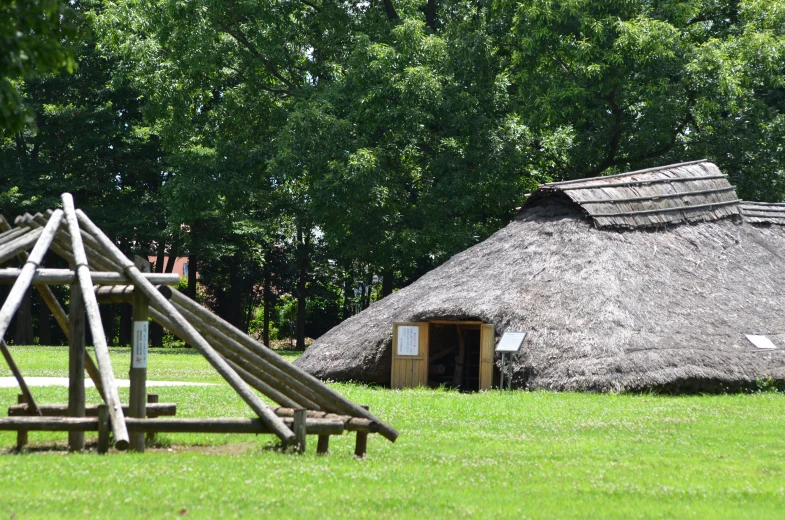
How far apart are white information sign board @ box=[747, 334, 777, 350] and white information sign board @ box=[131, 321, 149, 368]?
15.0 metres

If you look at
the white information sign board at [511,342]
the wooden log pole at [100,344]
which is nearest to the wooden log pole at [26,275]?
the wooden log pole at [100,344]

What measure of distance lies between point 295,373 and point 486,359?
10768 millimetres

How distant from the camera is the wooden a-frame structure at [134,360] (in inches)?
439

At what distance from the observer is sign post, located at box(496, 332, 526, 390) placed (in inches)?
850

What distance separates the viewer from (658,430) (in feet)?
50.6

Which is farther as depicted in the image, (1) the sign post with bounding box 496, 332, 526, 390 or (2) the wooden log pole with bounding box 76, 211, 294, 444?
(1) the sign post with bounding box 496, 332, 526, 390

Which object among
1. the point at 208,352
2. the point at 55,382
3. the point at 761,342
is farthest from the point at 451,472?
the point at 55,382

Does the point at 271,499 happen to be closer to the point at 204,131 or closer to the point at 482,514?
the point at 482,514

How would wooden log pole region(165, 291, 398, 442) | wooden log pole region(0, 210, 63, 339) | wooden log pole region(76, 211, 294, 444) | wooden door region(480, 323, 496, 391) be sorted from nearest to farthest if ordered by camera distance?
wooden log pole region(76, 211, 294, 444), wooden log pole region(0, 210, 63, 339), wooden log pole region(165, 291, 398, 442), wooden door region(480, 323, 496, 391)

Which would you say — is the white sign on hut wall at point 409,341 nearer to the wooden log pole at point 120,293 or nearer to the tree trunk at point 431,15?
the wooden log pole at point 120,293

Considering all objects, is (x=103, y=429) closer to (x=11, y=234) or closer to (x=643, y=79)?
(x=11, y=234)

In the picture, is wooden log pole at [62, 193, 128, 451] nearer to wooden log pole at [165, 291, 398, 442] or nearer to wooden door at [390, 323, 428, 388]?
wooden log pole at [165, 291, 398, 442]

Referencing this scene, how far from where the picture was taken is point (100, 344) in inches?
462

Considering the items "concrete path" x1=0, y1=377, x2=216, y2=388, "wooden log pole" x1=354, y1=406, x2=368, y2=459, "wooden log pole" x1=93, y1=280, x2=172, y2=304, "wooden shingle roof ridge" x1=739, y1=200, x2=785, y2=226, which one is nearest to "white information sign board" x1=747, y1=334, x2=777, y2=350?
"wooden shingle roof ridge" x1=739, y1=200, x2=785, y2=226
